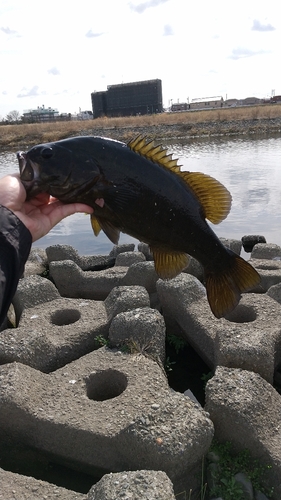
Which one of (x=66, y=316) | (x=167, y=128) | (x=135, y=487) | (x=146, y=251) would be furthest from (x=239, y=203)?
(x=167, y=128)

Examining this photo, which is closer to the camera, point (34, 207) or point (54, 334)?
point (34, 207)

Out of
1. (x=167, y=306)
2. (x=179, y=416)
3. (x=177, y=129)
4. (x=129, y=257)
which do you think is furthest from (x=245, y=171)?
(x=177, y=129)

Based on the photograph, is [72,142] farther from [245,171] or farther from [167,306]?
[245,171]

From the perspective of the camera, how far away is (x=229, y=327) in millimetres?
4723

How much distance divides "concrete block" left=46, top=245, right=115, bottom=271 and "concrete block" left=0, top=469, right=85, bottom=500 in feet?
15.7

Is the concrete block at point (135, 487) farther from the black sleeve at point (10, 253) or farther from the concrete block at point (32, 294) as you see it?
the concrete block at point (32, 294)

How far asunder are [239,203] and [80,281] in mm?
7961

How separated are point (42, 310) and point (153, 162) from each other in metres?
3.64

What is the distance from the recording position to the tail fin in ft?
9.64

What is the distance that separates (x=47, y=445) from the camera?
12.7ft

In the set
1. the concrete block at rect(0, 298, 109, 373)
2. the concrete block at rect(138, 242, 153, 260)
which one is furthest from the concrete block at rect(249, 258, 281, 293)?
the concrete block at rect(0, 298, 109, 373)

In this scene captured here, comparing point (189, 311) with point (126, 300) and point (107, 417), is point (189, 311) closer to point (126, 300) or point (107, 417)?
point (126, 300)

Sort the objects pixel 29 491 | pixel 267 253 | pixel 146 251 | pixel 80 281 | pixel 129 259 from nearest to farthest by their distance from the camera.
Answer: pixel 29 491 < pixel 80 281 < pixel 129 259 < pixel 267 253 < pixel 146 251

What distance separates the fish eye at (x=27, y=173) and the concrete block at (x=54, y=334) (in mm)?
2607
